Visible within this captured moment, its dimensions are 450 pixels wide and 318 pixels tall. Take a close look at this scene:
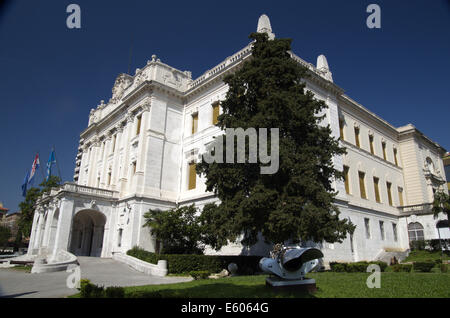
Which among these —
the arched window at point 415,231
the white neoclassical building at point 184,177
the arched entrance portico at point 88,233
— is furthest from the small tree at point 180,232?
the arched window at point 415,231

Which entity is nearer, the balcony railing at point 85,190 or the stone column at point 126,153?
the balcony railing at point 85,190

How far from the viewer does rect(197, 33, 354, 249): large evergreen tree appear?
14.2 m

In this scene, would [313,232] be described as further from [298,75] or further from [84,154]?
[84,154]

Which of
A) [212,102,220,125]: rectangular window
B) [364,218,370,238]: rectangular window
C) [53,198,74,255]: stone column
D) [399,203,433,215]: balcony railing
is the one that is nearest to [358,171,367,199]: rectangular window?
[364,218,370,238]: rectangular window

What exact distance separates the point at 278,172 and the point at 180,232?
32.1 feet

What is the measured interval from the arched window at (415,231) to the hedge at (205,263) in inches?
852

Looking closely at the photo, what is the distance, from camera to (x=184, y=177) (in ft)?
92.6

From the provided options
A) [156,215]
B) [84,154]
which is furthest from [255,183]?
[84,154]

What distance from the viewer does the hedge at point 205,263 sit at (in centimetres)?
1848

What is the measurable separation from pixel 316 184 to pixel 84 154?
36.3 meters

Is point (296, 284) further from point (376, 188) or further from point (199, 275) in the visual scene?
point (376, 188)

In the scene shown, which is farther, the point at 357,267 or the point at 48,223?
the point at 48,223

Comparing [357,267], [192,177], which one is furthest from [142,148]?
[357,267]

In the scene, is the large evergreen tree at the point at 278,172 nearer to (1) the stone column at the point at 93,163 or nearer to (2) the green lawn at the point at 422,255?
(2) the green lawn at the point at 422,255
